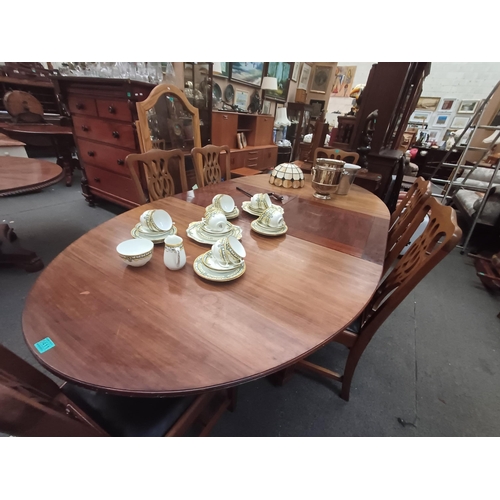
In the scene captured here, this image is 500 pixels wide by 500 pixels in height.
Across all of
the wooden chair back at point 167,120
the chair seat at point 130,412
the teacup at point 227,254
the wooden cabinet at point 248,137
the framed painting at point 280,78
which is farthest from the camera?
the framed painting at point 280,78

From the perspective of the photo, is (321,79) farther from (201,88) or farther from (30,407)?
(30,407)

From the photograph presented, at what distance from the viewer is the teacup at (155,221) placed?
879 millimetres

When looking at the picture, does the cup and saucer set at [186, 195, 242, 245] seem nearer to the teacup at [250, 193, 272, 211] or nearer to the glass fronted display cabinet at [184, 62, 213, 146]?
the teacup at [250, 193, 272, 211]

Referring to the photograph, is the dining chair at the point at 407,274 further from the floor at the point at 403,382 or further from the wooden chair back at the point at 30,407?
the wooden chair back at the point at 30,407

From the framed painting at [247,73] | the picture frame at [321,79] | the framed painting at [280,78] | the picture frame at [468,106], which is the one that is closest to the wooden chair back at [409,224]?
the framed painting at [247,73]

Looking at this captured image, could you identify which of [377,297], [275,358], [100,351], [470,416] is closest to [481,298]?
[470,416]

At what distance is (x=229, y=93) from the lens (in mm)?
3674

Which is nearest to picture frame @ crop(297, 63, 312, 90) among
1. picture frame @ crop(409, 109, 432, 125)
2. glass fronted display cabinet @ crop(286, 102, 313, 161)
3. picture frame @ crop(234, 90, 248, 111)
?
glass fronted display cabinet @ crop(286, 102, 313, 161)

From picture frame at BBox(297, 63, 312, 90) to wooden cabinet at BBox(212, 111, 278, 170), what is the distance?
2.18 m

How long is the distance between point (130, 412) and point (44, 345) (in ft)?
1.04

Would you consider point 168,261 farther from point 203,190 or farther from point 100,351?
point 203,190

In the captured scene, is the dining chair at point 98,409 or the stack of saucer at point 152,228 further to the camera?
the stack of saucer at point 152,228

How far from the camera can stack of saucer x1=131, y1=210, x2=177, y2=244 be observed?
872 mm

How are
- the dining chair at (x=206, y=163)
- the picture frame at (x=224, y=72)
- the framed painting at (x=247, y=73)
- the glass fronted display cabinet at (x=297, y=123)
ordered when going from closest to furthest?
1. the dining chair at (x=206, y=163)
2. the picture frame at (x=224, y=72)
3. the framed painting at (x=247, y=73)
4. the glass fronted display cabinet at (x=297, y=123)
